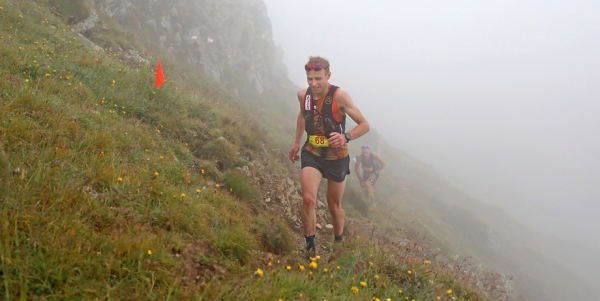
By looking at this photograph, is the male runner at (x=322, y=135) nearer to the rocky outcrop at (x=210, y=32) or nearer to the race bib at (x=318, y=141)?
the race bib at (x=318, y=141)

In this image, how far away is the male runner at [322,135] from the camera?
421cm

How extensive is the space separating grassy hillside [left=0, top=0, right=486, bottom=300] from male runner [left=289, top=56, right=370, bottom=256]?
50 cm

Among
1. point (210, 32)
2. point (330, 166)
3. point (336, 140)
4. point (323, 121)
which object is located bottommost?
point (330, 166)

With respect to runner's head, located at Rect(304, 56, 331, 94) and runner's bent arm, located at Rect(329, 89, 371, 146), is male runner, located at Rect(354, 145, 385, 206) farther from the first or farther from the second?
runner's head, located at Rect(304, 56, 331, 94)

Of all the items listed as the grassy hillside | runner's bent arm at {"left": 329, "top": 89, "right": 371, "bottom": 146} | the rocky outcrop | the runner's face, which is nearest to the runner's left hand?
runner's bent arm at {"left": 329, "top": 89, "right": 371, "bottom": 146}

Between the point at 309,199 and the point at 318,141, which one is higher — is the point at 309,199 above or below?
below

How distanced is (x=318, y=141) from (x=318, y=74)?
0.89 m

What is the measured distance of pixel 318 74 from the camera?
4.22 metres

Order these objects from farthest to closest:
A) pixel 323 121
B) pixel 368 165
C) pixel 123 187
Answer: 1. pixel 368 165
2. pixel 323 121
3. pixel 123 187

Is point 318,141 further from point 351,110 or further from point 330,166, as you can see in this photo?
point 351,110

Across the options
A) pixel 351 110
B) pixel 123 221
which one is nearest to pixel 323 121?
pixel 351 110

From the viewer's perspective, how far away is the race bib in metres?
4.36

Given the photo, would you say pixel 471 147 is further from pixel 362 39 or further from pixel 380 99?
pixel 362 39

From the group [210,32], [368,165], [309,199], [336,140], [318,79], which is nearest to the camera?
[336,140]
